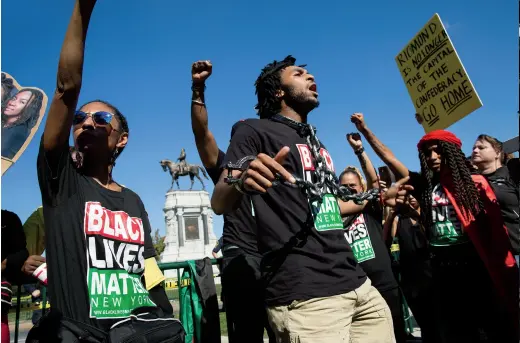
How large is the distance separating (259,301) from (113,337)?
4.37ft

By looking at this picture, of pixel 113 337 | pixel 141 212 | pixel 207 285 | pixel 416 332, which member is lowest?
pixel 416 332

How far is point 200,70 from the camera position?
2.82 meters

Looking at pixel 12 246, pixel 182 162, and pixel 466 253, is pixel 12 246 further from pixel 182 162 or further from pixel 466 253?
pixel 182 162

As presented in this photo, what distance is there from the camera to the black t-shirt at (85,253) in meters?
1.88

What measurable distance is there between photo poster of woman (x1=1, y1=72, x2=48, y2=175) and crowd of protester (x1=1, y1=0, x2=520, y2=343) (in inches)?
23.7

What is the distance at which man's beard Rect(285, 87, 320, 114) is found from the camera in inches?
97.0

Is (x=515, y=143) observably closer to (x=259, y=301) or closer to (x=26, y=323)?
(x=259, y=301)

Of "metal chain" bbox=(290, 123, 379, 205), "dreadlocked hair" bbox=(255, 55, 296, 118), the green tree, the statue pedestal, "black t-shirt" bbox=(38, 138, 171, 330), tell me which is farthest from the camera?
the green tree

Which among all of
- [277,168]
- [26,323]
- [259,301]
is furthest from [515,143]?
[26,323]

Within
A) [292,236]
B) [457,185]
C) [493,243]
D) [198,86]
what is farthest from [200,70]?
[493,243]

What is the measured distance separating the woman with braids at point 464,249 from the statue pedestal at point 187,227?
2838cm

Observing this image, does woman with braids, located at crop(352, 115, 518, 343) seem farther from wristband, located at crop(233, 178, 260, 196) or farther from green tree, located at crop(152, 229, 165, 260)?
green tree, located at crop(152, 229, 165, 260)

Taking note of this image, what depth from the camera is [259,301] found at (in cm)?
298

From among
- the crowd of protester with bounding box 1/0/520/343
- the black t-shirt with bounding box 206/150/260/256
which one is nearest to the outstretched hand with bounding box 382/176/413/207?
the crowd of protester with bounding box 1/0/520/343
